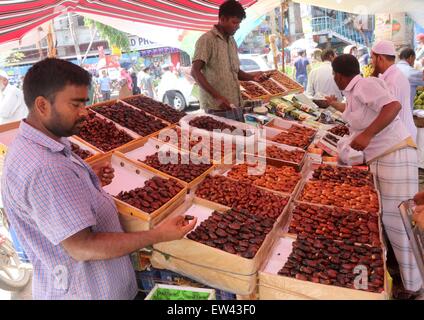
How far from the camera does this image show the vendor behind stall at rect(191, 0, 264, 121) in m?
4.00

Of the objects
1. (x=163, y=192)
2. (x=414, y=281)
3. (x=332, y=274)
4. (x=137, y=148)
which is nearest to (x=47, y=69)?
(x=163, y=192)

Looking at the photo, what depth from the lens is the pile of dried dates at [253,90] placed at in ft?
17.6

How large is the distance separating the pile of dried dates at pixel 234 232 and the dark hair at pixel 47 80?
997 millimetres

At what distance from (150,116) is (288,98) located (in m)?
2.77

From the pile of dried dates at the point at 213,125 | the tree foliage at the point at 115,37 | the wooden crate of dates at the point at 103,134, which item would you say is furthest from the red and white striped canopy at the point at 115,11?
the tree foliage at the point at 115,37

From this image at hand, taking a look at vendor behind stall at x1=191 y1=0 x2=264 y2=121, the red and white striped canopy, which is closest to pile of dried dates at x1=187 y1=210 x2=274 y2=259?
vendor behind stall at x1=191 y1=0 x2=264 y2=121

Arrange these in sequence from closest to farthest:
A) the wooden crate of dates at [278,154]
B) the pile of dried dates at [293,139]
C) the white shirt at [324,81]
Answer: the wooden crate of dates at [278,154]
the pile of dried dates at [293,139]
the white shirt at [324,81]

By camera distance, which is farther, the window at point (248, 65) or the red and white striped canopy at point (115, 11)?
the window at point (248, 65)

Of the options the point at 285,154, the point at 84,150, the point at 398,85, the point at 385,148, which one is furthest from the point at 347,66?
the point at 84,150

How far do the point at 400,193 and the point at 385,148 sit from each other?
419 mm

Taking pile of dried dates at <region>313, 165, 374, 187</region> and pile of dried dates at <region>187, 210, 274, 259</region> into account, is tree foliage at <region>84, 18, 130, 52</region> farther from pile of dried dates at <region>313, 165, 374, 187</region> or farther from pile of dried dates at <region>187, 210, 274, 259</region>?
pile of dried dates at <region>187, 210, 274, 259</region>

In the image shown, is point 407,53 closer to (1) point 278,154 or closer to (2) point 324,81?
(2) point 324,81

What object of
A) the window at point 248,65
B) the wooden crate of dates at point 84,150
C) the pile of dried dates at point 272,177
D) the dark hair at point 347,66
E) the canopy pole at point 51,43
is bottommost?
the pile of dried dates at point 272,177

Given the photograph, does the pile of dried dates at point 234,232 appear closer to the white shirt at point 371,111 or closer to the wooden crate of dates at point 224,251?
the wooden crate of dates at point 224,251
